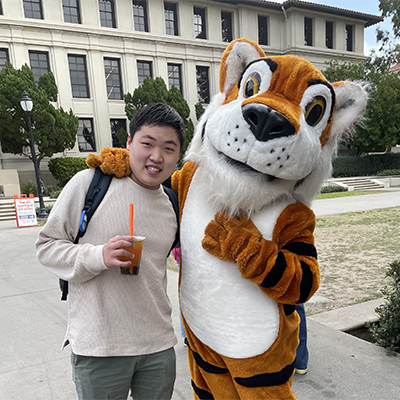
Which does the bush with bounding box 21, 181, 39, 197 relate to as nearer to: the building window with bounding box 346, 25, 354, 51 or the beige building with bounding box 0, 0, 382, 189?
the beige building with bounding box 0, 0, 382, 189

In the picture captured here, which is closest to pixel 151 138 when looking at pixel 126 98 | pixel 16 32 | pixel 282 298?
pixel 282 298

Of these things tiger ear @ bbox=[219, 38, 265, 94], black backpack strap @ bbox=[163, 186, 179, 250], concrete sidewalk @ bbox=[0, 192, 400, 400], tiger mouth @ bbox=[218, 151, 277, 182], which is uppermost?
tiger ear @ bbox=[219, 38, 265, 94]

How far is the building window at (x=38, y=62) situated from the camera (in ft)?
63.8

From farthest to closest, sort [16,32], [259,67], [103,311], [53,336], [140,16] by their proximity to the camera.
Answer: [140,16] < [16,32] < [53,336] < [259,67] < [103,311]

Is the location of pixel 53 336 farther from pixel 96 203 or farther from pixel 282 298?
pixel 282 298

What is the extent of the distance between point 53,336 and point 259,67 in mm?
3214

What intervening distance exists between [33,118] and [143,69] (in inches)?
346

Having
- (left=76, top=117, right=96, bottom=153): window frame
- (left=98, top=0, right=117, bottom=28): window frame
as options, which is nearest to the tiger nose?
(left=76, top=117, right=96, bottom=153): window frame

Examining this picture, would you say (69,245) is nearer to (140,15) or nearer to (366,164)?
(140,15)

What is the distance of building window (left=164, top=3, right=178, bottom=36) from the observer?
22.8 m

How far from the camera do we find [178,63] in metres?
23.1

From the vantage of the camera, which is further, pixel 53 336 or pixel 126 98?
pixel 126 98

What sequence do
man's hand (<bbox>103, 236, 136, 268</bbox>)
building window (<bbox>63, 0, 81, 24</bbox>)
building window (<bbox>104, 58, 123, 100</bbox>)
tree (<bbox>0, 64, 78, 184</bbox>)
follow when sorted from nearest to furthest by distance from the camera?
man's hand (<bbox>103, 236, 136, 268</bbox>)
tree (<bbox>0, 64, 78, 184</bbox>)
building window (<bbox>63, 0, 81, 24</bbox>)
building window (<bbox>104, 58, 123, 100</bbox>)

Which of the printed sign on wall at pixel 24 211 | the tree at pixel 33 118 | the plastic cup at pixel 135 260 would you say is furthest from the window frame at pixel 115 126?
the plastic cup at pixel 135 260
